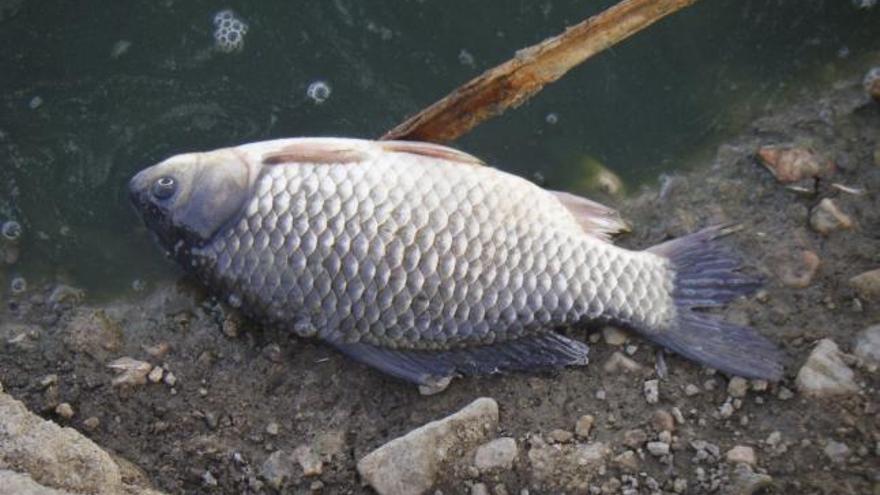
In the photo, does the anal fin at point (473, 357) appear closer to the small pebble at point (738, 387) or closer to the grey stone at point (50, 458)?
the small pebble at point (738, 387)

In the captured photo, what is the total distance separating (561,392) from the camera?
337cm

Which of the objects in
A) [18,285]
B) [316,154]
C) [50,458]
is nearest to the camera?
[50,458]

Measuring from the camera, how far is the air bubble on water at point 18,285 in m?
3.78

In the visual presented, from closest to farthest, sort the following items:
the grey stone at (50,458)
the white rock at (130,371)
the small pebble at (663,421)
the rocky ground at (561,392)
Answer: the grey stone at (50,458) < the rocky ground at (561,392) < the small pebble at (663,421) < the white rock at (130,371)

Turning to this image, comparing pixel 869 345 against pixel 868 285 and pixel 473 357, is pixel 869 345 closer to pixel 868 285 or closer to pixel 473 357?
pixel 868 285

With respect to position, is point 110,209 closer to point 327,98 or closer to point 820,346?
point 327,98

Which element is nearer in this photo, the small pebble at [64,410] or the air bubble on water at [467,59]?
the small pebble at [64,410]

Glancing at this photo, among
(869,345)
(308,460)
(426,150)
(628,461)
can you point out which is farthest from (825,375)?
(308,460)

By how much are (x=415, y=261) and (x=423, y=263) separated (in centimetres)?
3

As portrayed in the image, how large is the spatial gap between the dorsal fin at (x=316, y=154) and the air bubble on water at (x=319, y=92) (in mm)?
516

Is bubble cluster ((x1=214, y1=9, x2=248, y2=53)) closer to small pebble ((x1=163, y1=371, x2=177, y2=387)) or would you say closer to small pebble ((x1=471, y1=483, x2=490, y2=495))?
small pebble ((x1=163, y1=371, x2=177, y2=387))

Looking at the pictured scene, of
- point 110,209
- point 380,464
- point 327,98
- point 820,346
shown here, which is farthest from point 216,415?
point 820,346

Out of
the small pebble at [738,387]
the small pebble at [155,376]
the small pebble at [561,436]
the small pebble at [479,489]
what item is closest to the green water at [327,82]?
the small pebble at [155,376]

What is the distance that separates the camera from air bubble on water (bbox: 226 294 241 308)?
343cm
